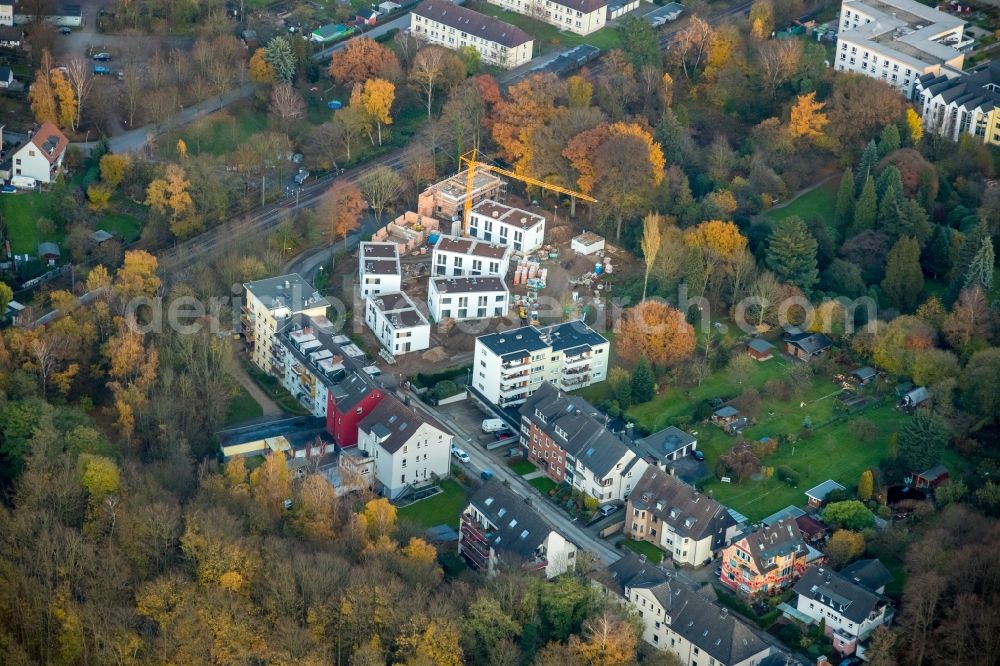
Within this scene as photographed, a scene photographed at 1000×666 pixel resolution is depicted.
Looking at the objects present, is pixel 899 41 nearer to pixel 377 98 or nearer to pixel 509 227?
pixel 509 227

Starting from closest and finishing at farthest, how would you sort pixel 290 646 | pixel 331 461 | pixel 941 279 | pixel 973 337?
pixel 290 646 → pixel 331 461 → pixel 973 337 → pixel 941 279

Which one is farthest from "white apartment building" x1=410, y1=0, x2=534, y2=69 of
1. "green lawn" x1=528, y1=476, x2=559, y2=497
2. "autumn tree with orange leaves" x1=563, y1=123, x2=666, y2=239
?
"green lawn" x1=528, y1=476, x2=559, y2=497

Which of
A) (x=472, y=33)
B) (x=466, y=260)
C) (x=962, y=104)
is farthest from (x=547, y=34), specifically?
(x=962, y=104)

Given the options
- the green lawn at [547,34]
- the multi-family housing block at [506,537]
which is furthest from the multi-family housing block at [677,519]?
the green lawn at [547,34]

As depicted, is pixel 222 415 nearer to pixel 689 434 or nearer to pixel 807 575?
pixel 689 434

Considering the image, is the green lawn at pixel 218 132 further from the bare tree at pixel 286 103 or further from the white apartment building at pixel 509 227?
the white apartment building at pixel 509 227

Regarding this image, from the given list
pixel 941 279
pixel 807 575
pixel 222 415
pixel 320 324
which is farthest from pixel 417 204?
pixel 807 575
